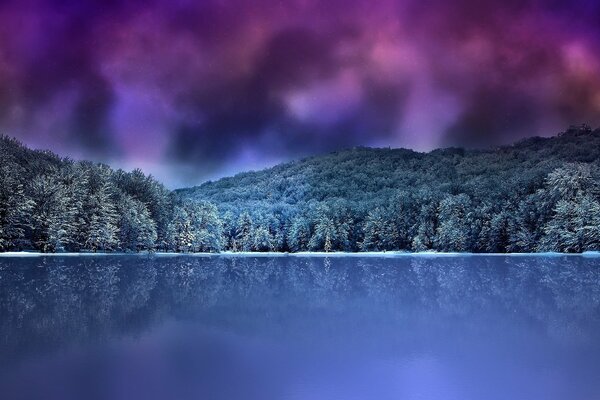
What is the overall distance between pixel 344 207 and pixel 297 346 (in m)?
91.2

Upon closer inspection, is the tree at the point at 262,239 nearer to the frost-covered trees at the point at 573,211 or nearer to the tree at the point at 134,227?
the tree at the point at 134,227

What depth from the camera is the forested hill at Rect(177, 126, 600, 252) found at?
71.9 metres

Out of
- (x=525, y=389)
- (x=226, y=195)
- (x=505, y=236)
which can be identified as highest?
(x=226, y=195)

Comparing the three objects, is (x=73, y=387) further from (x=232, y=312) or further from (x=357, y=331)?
(x=232, y=312)

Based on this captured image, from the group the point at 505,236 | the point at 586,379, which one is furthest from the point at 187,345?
the point at 505,236

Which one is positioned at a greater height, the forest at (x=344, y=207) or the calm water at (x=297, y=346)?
the forest at (x=344, y=207)

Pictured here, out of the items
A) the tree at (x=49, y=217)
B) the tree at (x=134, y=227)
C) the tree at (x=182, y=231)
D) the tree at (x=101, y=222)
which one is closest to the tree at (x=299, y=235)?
the tree at (x=182, y=231)

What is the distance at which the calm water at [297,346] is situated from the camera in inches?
353

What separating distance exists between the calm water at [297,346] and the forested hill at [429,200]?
5457 centimetres

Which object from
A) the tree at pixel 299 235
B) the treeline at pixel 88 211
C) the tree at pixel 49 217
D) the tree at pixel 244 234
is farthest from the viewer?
the tree at pixel 244 234

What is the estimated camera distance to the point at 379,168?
5404 inches

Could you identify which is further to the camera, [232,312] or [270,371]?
[232,312]

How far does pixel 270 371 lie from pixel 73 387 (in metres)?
3.47

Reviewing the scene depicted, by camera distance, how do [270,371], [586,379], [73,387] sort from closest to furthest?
[73,387] → [586,379] → [270,371]
